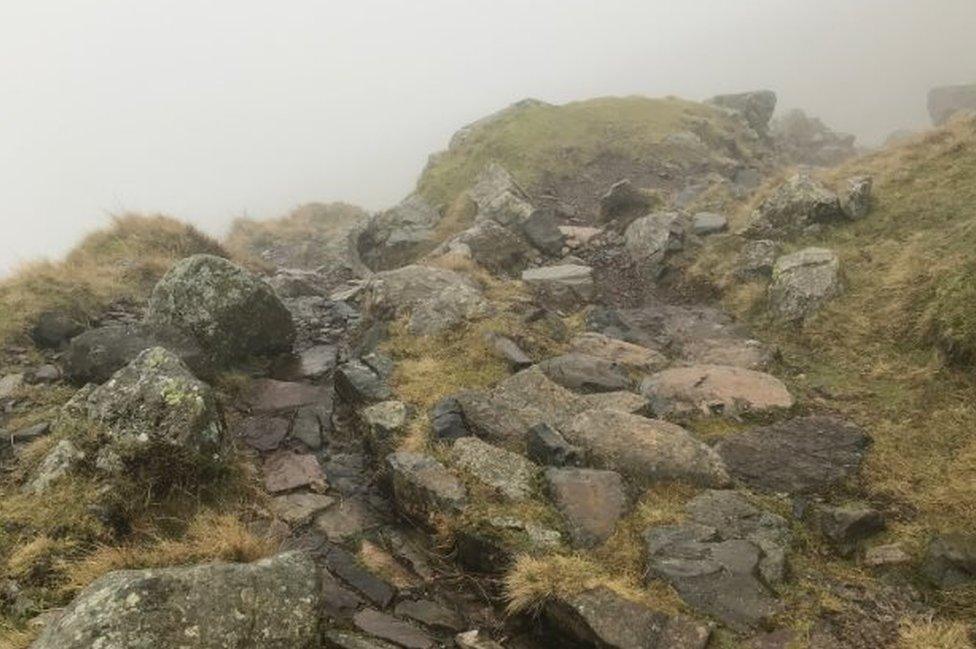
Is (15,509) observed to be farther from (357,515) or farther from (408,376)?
(408,376)

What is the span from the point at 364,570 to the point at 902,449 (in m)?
8.03

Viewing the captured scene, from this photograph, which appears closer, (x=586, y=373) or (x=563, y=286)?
(x=586, y=373)

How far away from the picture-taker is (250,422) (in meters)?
12.3

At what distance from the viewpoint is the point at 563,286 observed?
18.4 meters

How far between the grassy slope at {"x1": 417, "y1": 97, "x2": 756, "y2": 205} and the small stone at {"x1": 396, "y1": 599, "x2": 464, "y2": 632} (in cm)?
2142

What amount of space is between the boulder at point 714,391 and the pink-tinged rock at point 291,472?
231 inches

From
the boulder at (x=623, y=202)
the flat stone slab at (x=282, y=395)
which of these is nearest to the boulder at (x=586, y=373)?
the flat stone slab at (x=282, y=395)

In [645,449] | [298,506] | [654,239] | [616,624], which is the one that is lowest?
[616,624]

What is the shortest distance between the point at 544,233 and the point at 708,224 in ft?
16.4

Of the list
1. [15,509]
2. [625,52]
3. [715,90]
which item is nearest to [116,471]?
[15,509]

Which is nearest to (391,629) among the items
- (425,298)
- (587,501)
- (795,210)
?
(587,501)

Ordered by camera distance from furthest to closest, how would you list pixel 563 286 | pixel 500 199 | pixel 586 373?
1. pixel 500 199
2. pixel 563 286
3. pixel 586 373

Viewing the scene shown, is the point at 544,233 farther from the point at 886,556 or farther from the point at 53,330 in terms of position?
the point at 886,556

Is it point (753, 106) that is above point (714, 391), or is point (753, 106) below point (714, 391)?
above
